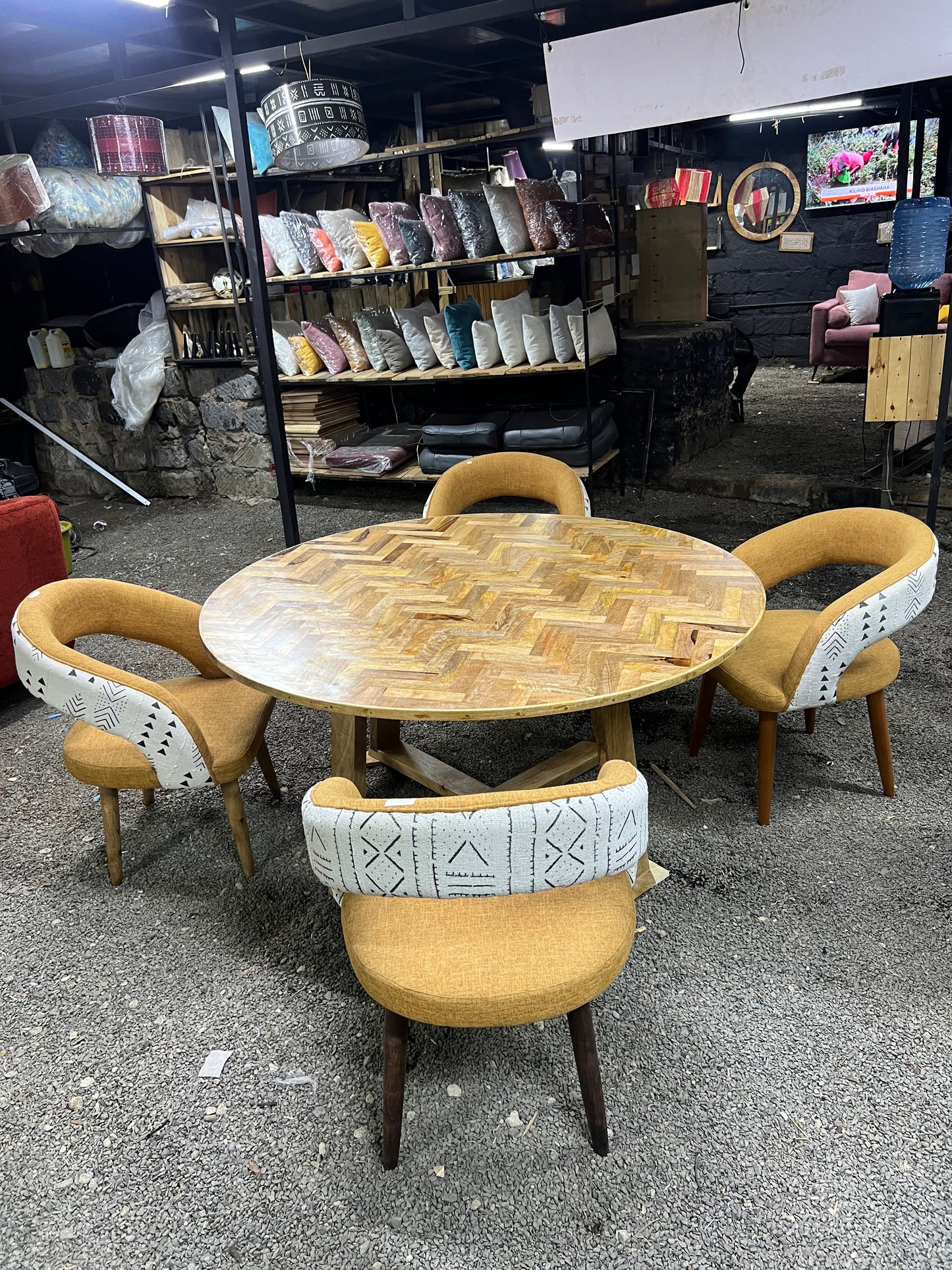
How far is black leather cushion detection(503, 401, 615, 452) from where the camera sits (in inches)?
201

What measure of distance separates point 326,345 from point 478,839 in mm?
4936

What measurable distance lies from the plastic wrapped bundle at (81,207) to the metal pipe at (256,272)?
58.1 inches

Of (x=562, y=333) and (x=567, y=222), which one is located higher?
(x=567, y=222)

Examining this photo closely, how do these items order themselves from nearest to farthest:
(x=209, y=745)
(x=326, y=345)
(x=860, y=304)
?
(x=209, y=745) < (x=326, y=345) < (x=860, y=304)

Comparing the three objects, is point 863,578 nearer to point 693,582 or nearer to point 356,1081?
point 693,582

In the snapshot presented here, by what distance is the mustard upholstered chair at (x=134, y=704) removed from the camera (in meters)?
2.09

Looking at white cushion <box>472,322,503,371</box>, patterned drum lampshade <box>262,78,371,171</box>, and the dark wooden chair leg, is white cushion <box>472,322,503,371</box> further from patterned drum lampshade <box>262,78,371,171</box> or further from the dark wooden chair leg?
the dark wooden chair leg

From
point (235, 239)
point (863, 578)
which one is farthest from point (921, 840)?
point (235, 239)

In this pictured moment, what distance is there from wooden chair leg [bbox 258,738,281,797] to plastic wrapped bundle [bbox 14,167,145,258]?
412cm

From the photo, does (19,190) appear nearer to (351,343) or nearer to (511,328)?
(351,343)

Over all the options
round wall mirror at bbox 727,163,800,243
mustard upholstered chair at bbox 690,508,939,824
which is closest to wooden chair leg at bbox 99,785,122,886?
mustard upholstered chair at bbox 690,508,939,824

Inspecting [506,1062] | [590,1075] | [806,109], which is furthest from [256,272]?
[806,109]

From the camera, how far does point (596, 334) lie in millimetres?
5102

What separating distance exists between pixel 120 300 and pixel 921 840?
666 cm
